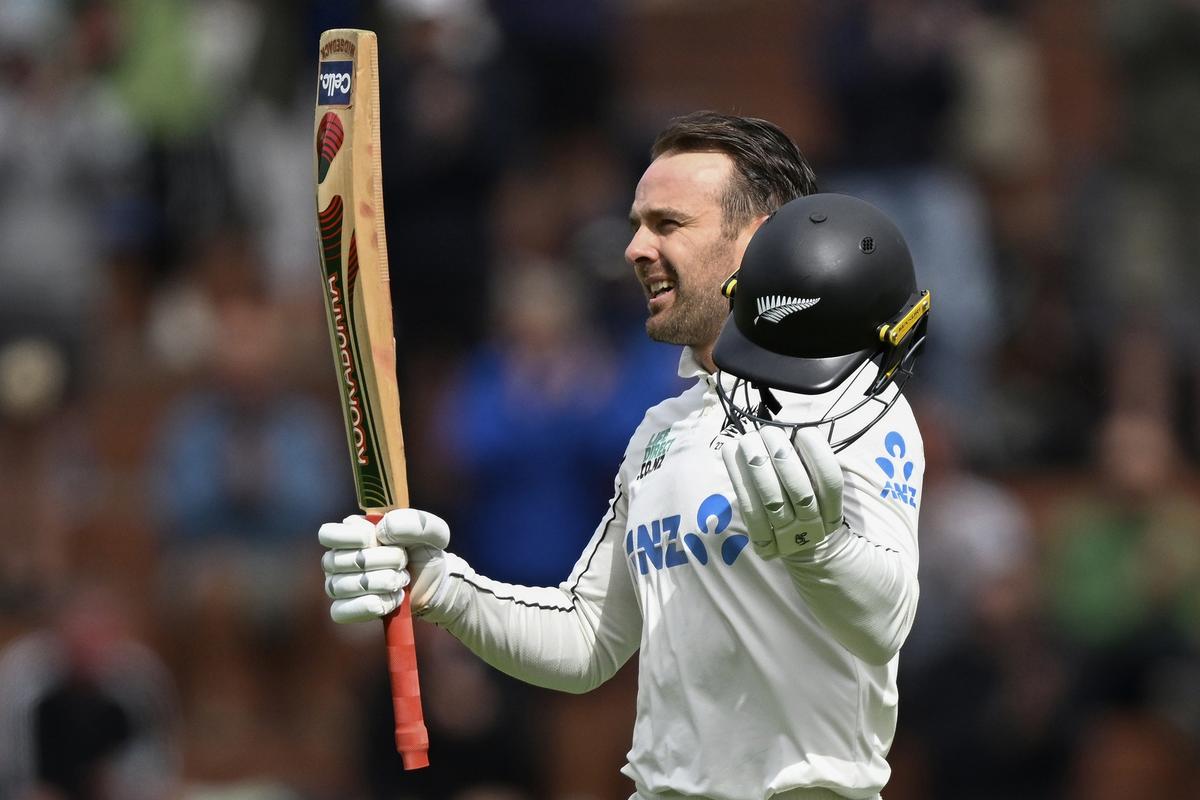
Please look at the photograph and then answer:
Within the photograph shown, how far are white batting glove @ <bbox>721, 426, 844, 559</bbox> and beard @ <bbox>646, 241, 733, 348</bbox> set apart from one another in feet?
2.66

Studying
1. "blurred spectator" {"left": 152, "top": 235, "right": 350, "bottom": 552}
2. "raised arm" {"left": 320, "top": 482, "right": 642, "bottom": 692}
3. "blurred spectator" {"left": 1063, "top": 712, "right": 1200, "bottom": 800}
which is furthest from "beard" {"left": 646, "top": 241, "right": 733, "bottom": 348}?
"blurred spectator" {"left": 152, "top": 235, "right": 350, "bottom": 552}

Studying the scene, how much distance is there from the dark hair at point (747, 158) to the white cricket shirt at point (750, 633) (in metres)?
0.36

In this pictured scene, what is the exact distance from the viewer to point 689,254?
3928 mm

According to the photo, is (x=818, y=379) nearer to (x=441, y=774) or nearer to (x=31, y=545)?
(x=441, y=774)

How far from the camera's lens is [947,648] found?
725 cm

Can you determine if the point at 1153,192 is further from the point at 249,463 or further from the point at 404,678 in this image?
the point at 404,678

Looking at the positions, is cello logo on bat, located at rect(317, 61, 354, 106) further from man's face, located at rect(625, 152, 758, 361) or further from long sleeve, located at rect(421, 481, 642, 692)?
long sleeve, located at rect(421, 481, 642, 692)

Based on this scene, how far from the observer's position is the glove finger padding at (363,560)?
12.2 ft

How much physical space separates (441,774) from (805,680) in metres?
3.67

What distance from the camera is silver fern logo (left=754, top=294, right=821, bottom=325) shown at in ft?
10.6

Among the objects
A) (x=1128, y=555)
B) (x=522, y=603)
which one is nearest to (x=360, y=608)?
(x=522, y=603)

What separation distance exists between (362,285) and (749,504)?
1100mm

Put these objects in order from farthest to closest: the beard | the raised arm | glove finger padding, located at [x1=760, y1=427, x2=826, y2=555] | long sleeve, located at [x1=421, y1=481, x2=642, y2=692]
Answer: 1. long sleeve, located at [x1=421, y1=481, x2=642, y2=692]
2. the beard
3. the raised arm
4. glove finger padding, located at [x1=760, y1=427, x2=826, y2=555]

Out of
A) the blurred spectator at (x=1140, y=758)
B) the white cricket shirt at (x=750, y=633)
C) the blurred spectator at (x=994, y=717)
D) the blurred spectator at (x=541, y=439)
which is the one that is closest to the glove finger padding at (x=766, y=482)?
the white cricket shirt at (x=750, y=633)
